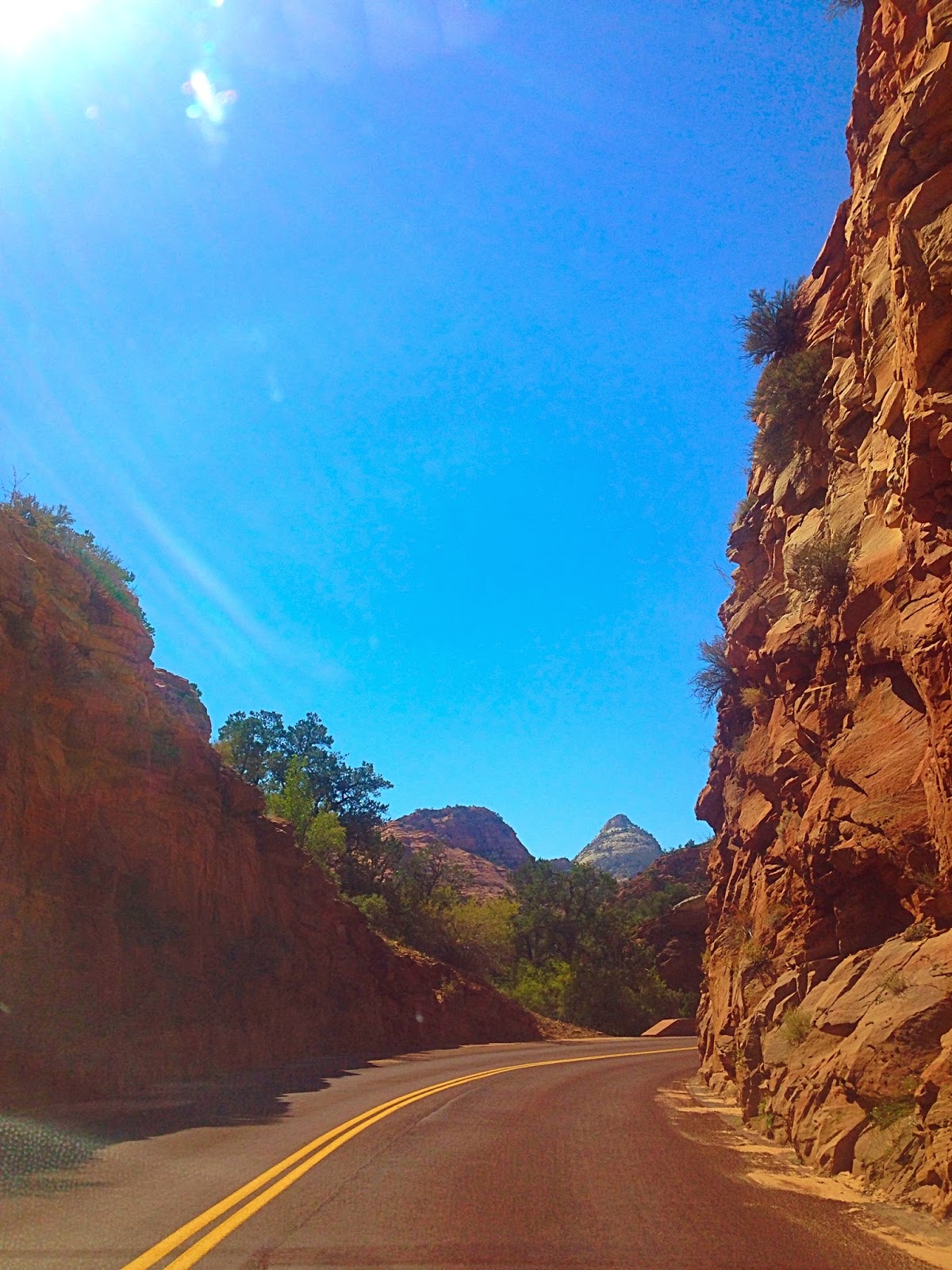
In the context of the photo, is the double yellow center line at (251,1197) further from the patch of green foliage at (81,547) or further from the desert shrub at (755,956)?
the patch of green foliage at (81,547)

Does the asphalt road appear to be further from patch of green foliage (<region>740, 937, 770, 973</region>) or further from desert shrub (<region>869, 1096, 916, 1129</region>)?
patch of green foliage (<region>740, 937, 770, 973</region>)

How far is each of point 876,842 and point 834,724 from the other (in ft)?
9.13

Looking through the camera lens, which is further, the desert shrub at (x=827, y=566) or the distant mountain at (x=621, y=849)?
the distant mountain at (x=621, y=849)

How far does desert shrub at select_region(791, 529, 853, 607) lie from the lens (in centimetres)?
1389

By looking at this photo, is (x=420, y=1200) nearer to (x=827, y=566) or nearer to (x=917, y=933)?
(x=917, y=933)

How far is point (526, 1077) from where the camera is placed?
750 inches

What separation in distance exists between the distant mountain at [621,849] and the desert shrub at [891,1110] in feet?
522

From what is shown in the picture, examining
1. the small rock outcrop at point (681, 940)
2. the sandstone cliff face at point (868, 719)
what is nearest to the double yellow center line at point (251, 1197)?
the sandstone cliff face at point (868, 719)

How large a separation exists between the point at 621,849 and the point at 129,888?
16594cm

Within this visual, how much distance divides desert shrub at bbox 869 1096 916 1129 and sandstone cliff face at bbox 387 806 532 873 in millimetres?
123279

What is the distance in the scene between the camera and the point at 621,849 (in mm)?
180750

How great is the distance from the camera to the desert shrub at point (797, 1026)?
10.8m

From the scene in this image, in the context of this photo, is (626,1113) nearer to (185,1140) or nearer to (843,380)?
(185,1140)

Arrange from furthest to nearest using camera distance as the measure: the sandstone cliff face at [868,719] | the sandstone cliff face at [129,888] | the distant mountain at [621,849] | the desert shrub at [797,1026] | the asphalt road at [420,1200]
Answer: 1. the distant mountain at [621,849]
2. the sandstone cliff face at [129,888]
3. the desert shrub at [797,1026]
4. the sandstone cliff face at [868,719]
5. the asphalt road at [420,1200]
